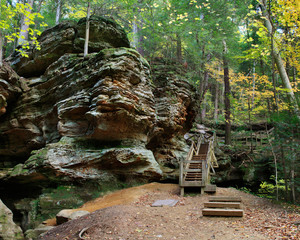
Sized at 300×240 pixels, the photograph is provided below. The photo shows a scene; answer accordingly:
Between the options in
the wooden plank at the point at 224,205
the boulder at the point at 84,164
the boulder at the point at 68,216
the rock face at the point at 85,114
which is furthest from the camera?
the rock face at the point at 85,114

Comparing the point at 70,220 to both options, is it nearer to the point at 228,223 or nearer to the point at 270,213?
the point at 228,223

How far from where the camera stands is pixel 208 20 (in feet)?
60.1

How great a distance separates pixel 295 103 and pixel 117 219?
24.5ft

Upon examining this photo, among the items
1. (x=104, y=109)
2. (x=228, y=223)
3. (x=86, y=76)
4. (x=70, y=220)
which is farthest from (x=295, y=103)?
(x=86, y=76)

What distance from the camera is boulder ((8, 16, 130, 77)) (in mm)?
14711

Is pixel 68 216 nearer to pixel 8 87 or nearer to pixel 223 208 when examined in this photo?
pixel 223 208

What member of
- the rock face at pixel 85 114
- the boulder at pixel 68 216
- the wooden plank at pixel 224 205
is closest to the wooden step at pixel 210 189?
the wooden plank at pixel 224 205

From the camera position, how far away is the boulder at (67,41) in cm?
1471

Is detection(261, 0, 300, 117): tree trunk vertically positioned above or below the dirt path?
above

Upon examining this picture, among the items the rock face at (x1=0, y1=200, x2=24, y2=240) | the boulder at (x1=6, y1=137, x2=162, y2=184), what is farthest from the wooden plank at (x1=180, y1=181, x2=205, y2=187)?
the rock face at (x1=0, y1=200, x2=24, y2=240)

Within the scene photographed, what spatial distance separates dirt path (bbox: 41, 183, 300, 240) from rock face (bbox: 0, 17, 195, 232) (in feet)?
13.6

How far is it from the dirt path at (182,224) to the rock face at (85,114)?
4140mm

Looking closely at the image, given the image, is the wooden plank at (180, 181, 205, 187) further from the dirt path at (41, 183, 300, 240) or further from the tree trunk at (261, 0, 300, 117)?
the tree trunk at (261, 0, 300, 117)

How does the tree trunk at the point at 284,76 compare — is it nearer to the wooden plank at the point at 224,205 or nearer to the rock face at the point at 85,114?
the wooden plank at the point at 224,205
